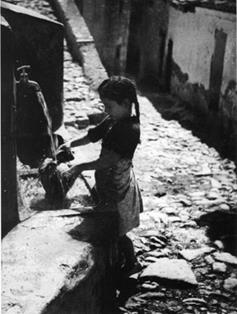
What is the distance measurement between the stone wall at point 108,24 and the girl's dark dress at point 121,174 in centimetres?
1294

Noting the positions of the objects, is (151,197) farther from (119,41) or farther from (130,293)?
(119,41)

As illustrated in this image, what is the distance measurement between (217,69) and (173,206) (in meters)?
5.41

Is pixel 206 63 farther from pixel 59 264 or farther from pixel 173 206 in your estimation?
pixel 59 264

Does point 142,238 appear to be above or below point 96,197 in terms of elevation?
below

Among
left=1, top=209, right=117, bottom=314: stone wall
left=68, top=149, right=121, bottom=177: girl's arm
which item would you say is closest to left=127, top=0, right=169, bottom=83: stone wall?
left=68, top=149, right=121, bottom=177: girl's arm

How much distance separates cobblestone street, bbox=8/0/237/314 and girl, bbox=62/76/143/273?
2.09 feet

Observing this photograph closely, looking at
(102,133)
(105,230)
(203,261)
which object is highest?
(102,133)

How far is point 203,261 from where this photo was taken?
5.24 metres

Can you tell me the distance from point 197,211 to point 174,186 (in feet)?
3.43

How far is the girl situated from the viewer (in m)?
3.71

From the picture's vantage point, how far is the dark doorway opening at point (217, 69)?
35.3ft

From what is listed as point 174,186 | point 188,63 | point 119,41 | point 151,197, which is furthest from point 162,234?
point 119,41

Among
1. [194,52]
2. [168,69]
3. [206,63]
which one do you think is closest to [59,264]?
[206,63]

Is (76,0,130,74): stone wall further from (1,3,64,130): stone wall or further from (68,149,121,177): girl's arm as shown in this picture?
(68,149,121,177): girl's arm
